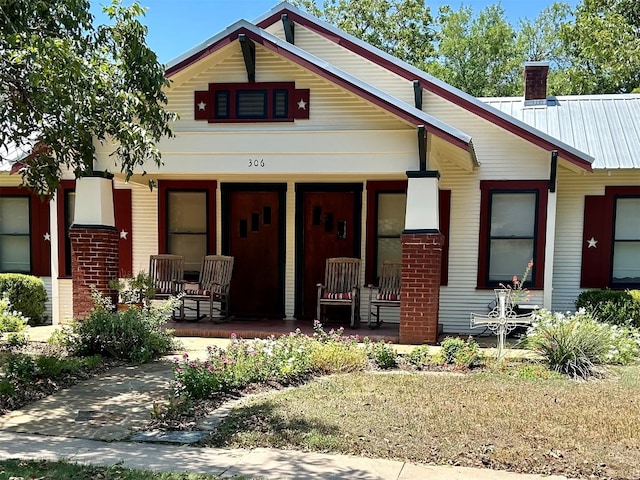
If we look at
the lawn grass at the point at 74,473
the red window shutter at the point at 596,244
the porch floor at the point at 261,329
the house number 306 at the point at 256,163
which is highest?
the house number 306 at the point at 256,163

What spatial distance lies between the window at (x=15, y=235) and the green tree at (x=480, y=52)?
2308 cm

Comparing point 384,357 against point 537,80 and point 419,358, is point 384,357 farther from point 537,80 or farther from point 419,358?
point 537,80

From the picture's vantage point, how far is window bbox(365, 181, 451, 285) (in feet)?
34.2

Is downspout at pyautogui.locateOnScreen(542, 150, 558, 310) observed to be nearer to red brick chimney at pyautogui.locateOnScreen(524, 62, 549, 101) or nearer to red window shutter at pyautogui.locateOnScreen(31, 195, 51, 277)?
red brick chimney at pyautogui.locateOnScreen(524, 62, 549, 101)

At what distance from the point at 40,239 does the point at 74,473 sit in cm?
857

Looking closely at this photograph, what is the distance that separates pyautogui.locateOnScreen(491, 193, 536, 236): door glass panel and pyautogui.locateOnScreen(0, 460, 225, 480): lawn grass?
757 cm

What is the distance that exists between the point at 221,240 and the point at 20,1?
19.4ft

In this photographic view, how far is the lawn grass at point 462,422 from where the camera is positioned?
170 inches

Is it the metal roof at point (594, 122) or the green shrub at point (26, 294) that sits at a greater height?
the metal roof at point (594, 122)

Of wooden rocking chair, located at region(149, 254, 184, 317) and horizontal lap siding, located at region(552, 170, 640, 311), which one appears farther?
wooden rocking chair, located at region(149, 254, 184, 317)

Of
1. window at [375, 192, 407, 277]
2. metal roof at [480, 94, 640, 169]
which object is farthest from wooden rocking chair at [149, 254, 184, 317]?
metal roof at [480, 94, 640, 169]

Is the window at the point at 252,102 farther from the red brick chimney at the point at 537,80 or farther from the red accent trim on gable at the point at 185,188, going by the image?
the red brick chimney at the point at 537,80

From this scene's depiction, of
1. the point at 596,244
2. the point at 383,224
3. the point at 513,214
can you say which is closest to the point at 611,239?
the point at 596,244

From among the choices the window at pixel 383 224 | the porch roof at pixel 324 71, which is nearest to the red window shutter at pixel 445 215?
the window at pixel 383 224
